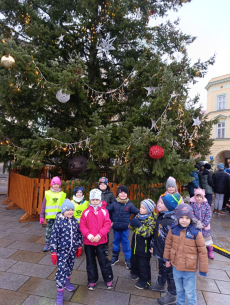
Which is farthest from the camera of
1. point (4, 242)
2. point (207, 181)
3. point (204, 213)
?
point (207, 181)

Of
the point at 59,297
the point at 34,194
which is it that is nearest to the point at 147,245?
the point at 59,297

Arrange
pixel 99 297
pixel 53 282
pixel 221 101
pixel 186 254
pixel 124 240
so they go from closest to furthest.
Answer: pixel 186 254 → pixel 99 297 → pixel 53 282 → pixel 124 240 → pixel 221 101

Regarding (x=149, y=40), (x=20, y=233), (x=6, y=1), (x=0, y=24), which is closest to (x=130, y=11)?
(x=149, y=40)

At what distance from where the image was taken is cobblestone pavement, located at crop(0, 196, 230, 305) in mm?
3137

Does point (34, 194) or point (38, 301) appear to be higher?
point (34, 194)

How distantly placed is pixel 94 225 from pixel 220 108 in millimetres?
25876

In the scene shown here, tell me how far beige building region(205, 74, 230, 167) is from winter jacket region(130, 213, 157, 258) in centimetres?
2390

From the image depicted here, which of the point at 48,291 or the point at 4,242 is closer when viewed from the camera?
the point at 48,291

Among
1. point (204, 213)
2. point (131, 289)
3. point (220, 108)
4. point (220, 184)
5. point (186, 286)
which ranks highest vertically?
point (220, 108)

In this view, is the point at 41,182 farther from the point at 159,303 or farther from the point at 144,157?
the point at 159,303

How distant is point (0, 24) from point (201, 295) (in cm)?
1030

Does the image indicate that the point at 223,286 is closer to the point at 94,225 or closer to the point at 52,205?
the point at 94,225

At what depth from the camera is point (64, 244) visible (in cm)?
314

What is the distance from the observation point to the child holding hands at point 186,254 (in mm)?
2730
